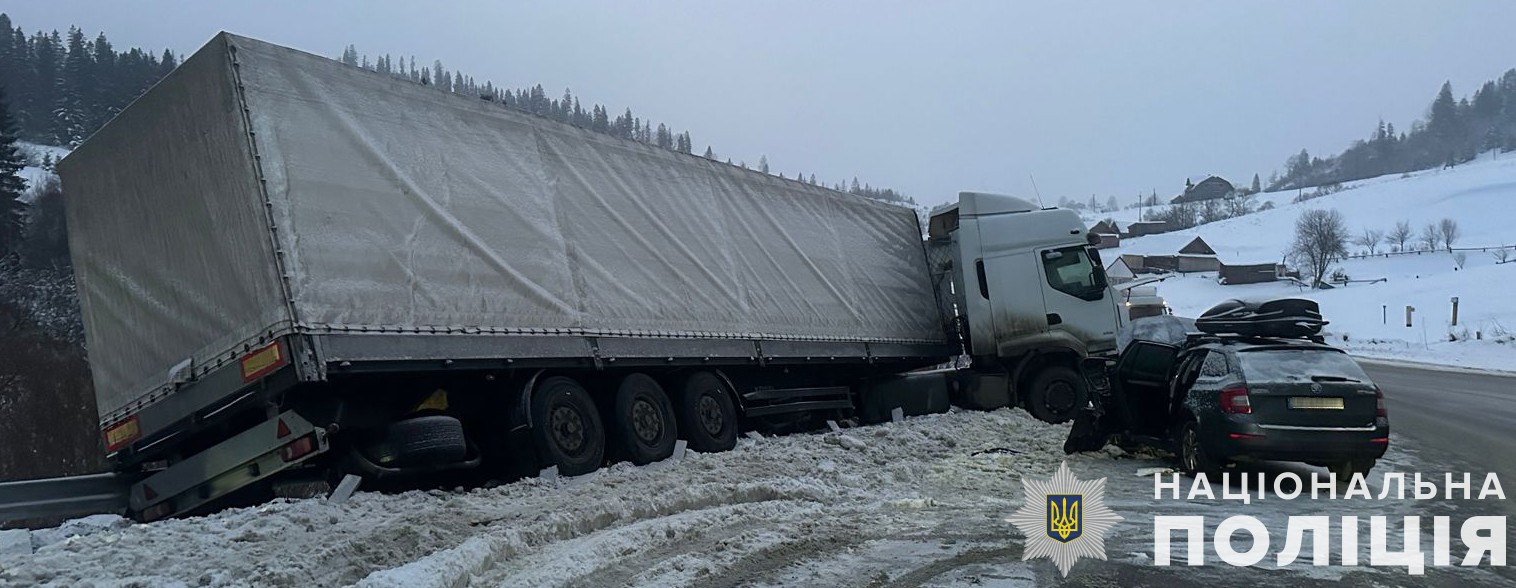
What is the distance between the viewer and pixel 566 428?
8.80m

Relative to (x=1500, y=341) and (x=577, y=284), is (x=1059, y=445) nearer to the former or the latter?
(x=577, y=284)

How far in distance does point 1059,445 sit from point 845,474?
14.1 ft

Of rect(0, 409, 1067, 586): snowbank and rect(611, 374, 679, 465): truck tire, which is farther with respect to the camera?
rect(611, 374, 679, 465): truck tire

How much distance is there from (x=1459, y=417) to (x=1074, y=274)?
6.87 meters

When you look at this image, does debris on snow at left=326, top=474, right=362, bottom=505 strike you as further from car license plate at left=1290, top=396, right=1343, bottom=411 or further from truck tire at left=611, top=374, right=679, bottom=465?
car license plate at left=1290, top=396, right=1343, bottom=411

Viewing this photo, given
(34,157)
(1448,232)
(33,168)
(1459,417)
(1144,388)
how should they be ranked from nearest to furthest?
(1144,388) → (1459,417) → (33,168) → (34,157) → (1448,232)

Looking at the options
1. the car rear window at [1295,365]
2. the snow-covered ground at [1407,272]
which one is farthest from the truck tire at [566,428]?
the snow-covered ground at [1407,272]

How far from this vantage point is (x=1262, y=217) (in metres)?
141

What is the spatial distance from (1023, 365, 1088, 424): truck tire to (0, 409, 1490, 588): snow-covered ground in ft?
18.2

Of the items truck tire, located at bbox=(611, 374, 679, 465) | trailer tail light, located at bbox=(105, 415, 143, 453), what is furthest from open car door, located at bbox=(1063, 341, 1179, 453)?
trailer tail light, located at bbox=(105, 415, 143, 453)

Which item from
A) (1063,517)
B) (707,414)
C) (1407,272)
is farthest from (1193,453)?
(1407,272)

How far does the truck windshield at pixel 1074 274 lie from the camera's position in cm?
1523

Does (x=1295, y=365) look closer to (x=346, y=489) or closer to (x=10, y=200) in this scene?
(x=346, y=489)

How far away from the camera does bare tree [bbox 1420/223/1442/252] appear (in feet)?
347
